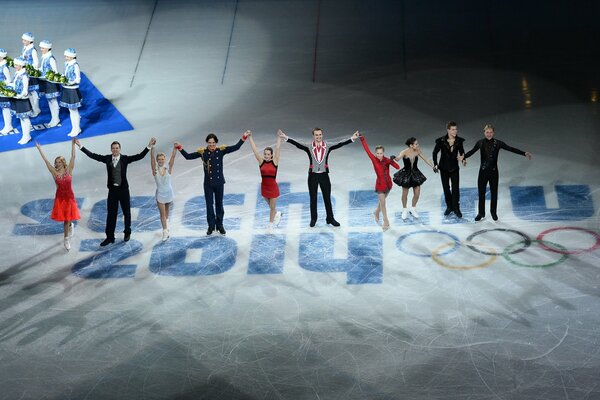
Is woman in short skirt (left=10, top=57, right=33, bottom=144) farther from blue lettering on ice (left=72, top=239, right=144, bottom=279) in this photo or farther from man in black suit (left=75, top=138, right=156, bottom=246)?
blue lettering on ice (left=72, top=239, right=144, bottom=279)

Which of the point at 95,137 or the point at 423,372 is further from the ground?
the point at 95,137

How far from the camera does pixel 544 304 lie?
46.7 feet

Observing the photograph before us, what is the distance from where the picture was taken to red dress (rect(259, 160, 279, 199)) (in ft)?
52.5

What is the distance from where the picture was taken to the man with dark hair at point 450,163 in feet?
52.3

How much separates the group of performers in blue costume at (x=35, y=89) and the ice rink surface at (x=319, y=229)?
63 cm

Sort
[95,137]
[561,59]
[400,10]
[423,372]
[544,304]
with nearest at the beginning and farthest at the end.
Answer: [423,372], [544,304], [95,137], [561,59], [400,10]

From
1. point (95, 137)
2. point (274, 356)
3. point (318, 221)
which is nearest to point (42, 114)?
point (95, 137)

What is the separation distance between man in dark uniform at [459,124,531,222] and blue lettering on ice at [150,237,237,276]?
347 cm

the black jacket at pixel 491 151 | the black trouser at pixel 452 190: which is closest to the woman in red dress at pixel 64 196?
the black trouser at pixel 452 190

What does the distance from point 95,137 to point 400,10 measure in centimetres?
698

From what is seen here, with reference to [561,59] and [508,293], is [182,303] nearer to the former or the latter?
[508,293]

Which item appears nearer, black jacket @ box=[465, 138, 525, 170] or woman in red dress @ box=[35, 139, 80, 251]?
black jacket @ box=[465, 138, 525, 170]

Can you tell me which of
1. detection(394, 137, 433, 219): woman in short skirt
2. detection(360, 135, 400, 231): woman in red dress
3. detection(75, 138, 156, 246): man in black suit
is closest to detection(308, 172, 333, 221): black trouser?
detection(360, 135, 400, 231): woman in red dress

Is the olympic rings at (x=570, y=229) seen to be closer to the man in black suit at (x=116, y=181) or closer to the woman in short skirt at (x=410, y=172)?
the woman in short skirt at (x=410, y=172)
